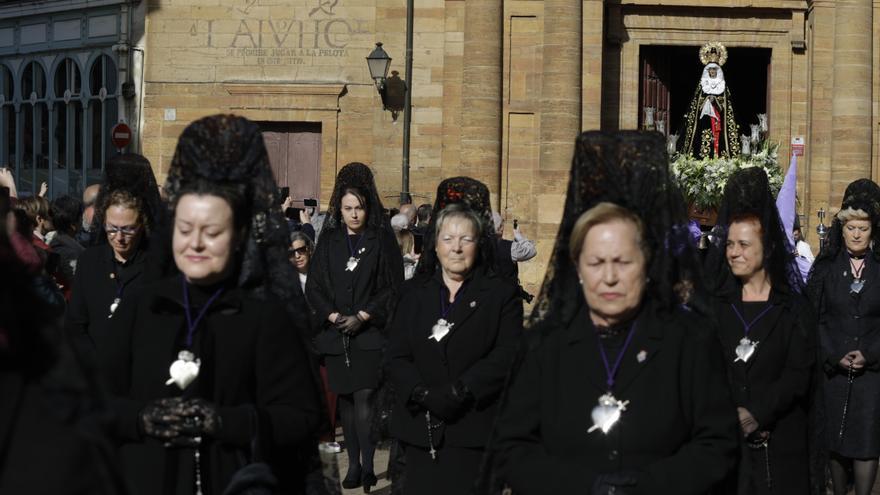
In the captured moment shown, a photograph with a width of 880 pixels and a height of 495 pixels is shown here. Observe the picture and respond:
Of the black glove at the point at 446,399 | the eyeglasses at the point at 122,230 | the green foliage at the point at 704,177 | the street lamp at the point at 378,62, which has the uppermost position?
the street lamp at the point at 378,62

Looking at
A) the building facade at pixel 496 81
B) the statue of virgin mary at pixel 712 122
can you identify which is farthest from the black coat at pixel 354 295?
the building facade at pixel 496 81

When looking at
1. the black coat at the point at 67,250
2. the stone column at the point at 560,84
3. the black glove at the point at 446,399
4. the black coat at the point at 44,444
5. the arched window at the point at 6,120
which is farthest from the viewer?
the arched window at the point at 6,120

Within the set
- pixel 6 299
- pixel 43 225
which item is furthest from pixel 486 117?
pixel 6 299

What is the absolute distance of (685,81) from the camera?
28.4 meters

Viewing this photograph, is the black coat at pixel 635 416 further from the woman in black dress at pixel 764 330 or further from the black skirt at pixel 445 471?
the black skirt at pixel 445 471

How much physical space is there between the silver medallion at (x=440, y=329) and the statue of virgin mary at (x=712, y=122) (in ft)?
43.5

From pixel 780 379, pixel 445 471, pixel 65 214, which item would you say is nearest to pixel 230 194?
pixel 445 471

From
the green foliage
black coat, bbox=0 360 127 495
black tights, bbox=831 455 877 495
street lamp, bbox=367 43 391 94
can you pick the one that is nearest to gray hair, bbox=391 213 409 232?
the green foliage

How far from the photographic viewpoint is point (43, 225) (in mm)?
11727

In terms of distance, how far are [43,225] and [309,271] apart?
2.20 m

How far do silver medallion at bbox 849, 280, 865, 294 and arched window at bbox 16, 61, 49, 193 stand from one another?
78.4 feet

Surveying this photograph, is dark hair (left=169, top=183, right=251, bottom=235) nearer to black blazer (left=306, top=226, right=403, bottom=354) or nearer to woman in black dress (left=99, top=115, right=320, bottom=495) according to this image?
woman in black dress (left=99, top=115, right=320, bottom=495)

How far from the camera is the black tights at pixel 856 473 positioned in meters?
9.43

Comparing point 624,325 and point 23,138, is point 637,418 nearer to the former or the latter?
point 624,325
